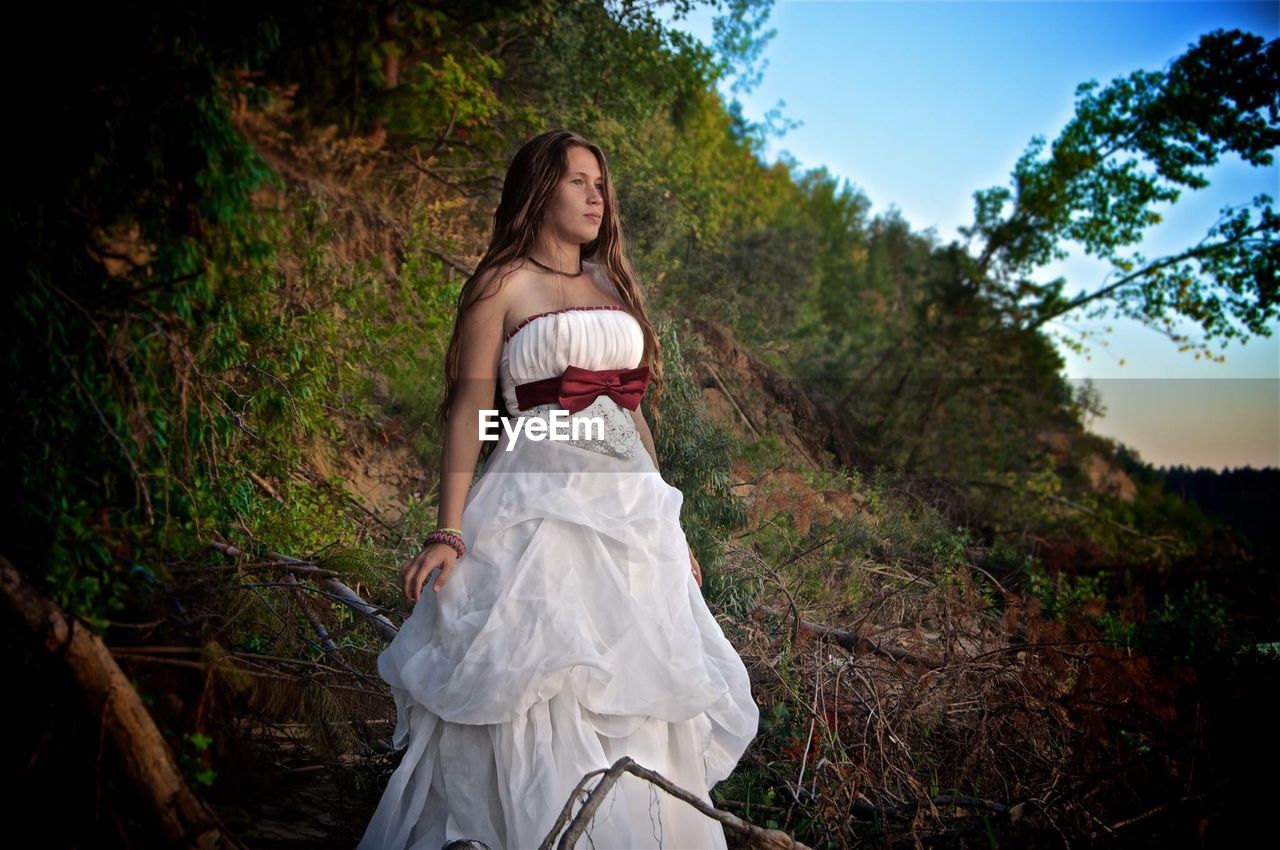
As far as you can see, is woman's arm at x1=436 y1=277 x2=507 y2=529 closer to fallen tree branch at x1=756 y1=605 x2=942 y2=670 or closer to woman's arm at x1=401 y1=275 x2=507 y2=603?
woman's arm at x1=401 y1=275 x2=507 y2=603

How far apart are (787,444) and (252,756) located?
684cm

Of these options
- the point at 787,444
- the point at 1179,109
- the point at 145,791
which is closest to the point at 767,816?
the point at 145,791

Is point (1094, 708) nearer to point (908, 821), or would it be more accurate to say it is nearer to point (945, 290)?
point (908, 821)

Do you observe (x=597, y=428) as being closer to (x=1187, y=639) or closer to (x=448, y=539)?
(x=448, y=539)

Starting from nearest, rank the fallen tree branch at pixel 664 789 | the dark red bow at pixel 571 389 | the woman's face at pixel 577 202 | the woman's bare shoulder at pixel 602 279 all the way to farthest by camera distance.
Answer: the fallen tree branch at pixel 664 789 < the dark red bow at pixel 571 389 < the woman's face at pixel 577 202 < the woman's bare shoulder at pixel 602 279

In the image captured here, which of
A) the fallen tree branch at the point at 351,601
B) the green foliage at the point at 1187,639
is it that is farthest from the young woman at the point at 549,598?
the green foliage at the point at 1187,639

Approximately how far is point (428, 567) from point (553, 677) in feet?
1.41

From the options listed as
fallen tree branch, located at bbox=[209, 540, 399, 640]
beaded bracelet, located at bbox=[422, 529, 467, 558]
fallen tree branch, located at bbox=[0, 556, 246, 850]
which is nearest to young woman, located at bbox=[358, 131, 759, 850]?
beaded bracelet, located at bbox=[422, 529, 467, 558]

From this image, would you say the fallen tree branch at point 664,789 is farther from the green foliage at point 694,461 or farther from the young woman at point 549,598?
the green foliage at point 694,461

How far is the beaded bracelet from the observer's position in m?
2.52

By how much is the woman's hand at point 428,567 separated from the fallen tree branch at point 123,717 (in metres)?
0.64

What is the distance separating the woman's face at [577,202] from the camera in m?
2.88

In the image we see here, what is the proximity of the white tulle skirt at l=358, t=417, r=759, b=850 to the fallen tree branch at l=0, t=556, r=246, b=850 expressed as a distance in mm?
600

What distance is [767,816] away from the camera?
3.26 metres
